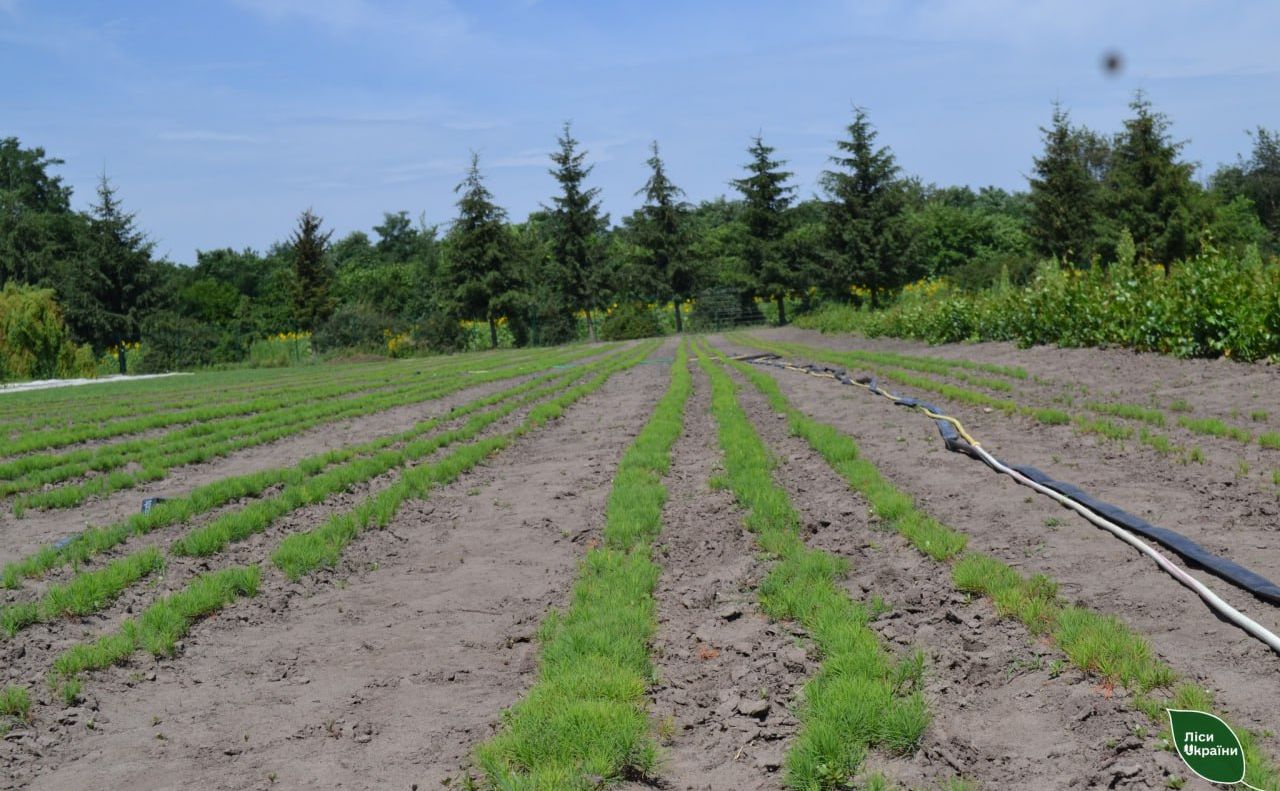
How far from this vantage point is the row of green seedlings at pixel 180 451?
7.98 m

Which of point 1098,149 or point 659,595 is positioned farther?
point 1098,149

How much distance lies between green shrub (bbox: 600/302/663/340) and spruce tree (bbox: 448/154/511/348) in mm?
5638

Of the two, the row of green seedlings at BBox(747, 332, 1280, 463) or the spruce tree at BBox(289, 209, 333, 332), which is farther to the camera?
the spruce tree at BBox(289, 209, 333, 332)

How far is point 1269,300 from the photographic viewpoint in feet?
36.2

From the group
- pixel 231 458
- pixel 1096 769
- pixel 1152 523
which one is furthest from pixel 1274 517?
pixel 231 458

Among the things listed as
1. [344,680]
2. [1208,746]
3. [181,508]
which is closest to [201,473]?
[181,508]

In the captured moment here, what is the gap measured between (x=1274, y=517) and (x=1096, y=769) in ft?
10.8

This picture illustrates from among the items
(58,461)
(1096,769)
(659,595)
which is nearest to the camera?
(1096,769)

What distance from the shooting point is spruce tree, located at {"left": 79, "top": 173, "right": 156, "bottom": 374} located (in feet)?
127

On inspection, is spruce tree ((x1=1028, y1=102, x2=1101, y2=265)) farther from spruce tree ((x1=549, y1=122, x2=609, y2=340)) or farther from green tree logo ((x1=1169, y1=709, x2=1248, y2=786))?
green tree logo ((x1=1169, y1=709, x2=1248, y2=786))

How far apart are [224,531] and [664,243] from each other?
45043 mm

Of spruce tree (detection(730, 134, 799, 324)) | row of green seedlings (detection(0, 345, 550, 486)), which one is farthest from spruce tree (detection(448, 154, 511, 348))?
row of green seedlings (detection(0, 345, 550, 486))

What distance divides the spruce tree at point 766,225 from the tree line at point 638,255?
4.4 inches

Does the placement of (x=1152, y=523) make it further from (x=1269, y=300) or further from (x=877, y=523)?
(x=1269, y=300)
